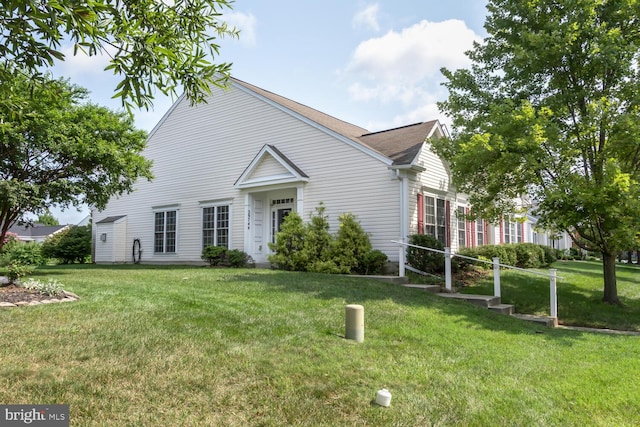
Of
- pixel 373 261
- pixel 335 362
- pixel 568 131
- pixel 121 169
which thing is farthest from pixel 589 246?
pixel 121 169

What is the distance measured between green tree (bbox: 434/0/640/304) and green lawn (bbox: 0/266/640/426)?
2898 mm

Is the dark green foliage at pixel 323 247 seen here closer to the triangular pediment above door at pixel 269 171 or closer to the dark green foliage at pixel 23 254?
the triangular pediment above door at pixel 269 171

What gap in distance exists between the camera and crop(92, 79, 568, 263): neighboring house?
13.1 m

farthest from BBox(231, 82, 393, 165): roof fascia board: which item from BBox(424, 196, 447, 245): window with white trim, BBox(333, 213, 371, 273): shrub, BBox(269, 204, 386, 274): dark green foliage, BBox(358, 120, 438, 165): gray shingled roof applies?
BBox(424, 196, 447, 245): window with white trim

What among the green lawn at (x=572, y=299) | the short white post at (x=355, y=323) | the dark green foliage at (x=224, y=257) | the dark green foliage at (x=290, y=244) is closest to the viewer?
the short white post at (x=355, y=323)

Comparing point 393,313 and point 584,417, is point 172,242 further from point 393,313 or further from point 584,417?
point 584,417

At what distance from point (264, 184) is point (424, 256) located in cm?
594

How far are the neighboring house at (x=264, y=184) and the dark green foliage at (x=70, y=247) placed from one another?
188 cm

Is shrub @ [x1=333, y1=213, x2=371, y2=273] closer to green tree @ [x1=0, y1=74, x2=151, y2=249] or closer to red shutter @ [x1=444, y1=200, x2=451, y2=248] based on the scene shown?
red shutter @ [x1=444, y1=200, x2=451, y2=248]

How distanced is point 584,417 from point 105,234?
2006 centimetres

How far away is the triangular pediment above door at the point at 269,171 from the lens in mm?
14391

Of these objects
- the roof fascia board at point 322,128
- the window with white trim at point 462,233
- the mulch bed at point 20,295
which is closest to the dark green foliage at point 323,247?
the roof fascia board at point 322,128

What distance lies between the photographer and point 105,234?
782 inches

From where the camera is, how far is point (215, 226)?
658 inches
